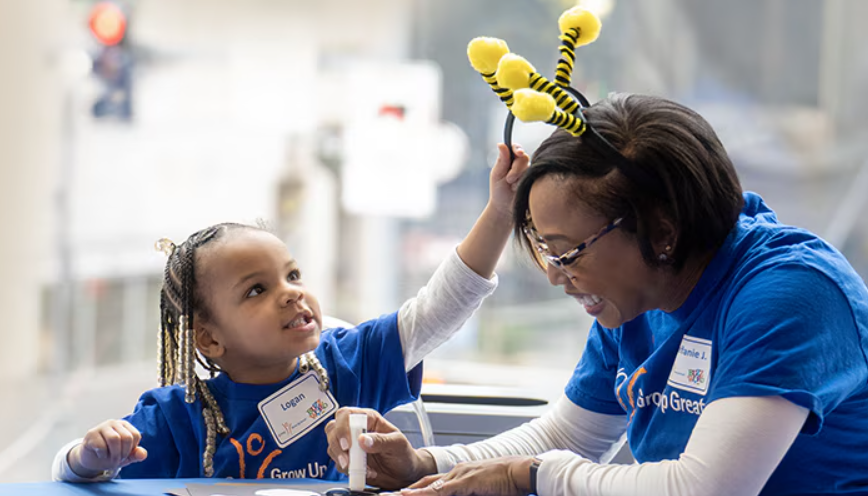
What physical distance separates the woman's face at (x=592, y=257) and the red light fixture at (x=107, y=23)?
3.68m

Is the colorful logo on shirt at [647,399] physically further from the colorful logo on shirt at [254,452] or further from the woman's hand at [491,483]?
the colorful logo on shirt at [254,452]

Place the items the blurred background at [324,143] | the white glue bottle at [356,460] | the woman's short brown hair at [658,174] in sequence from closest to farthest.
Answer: the woman's short brown hair at [658,174] < the white glue bottle at [356,460] < the blurred background at [324,143]

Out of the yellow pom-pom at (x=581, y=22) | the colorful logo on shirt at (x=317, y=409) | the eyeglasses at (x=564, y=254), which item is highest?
the yellow pom-pom at (x=581, y=22)

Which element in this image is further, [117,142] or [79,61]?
[117,142]

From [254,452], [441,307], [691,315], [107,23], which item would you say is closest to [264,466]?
[254,452]

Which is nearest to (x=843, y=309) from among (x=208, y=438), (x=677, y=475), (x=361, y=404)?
(x=677, y=475)

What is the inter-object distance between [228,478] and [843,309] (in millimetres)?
931

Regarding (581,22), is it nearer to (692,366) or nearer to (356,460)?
(692,366)

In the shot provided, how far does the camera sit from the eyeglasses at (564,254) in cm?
129

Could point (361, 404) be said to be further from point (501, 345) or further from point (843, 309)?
point (501, 345)

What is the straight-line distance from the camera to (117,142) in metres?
5.97

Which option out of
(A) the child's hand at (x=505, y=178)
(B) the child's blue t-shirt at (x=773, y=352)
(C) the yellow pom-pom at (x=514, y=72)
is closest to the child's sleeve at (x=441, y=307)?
(A) the child's hand at (x=505, y=178)

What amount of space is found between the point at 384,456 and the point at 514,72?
610 millimetres

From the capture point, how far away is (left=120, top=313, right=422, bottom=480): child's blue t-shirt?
1.60m
